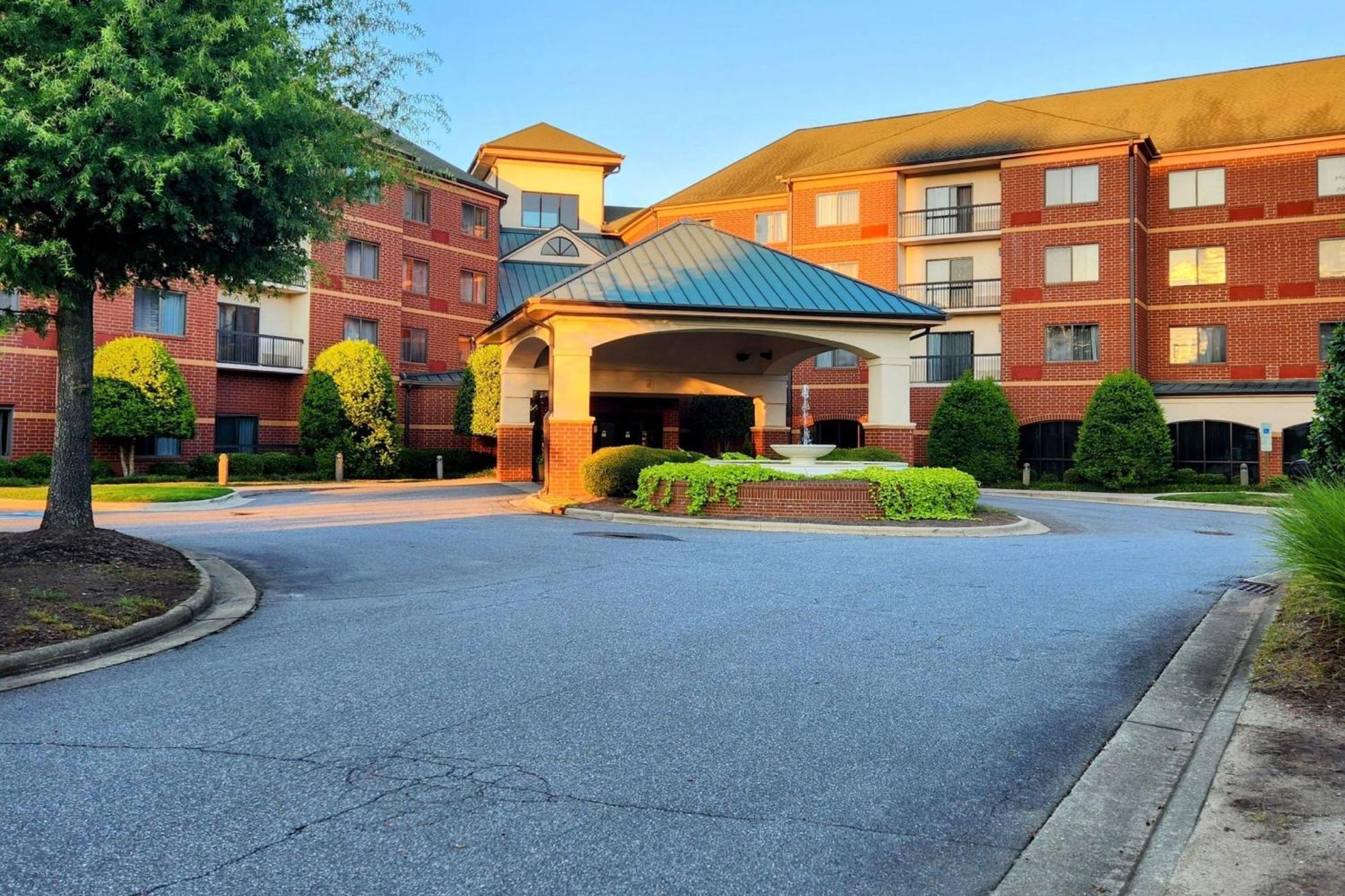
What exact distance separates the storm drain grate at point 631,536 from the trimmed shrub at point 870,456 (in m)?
7.22

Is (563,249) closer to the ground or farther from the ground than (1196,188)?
closer to the ground

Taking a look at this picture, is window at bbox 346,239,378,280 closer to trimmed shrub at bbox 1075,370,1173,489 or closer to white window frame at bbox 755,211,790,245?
white window frame at bbox 755,211,790,245

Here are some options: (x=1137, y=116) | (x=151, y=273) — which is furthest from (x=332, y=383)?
(x=1137, y=116)

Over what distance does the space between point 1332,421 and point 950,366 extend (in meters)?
30.8

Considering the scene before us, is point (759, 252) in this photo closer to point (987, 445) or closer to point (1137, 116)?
point (987, 445)

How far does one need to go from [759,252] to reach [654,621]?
17.8 meters

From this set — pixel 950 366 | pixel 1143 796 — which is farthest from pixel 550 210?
pixel 1143 796

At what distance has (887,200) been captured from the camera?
128 ft

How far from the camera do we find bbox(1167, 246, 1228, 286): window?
118ft

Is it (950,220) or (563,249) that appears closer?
(950,220)

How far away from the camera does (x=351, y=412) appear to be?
102ft

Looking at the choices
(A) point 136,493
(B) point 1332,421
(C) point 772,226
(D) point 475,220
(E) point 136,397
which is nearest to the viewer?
(B) point 1332,421

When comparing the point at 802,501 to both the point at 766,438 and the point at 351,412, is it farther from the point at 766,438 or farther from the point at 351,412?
the point at 351,412

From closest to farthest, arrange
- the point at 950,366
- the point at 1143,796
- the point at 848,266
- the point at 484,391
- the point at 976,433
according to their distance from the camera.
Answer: the point at 1143,796 → the point at 484,391 → the point at 976,433 → the point at 950,366 → the point at 848,266
